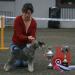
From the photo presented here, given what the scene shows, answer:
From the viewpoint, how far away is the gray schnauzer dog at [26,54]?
9379mm

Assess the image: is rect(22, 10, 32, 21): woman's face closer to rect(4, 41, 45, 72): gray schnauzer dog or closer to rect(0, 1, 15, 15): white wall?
rect(4, 41, 45, 72): gray schnauzer dog

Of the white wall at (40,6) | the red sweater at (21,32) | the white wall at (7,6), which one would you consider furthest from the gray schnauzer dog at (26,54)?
the white wall at (40,6)

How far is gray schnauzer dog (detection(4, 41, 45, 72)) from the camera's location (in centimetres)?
938

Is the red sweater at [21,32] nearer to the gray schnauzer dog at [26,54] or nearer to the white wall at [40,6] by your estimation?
the gray schnauzer dog at [26,54]

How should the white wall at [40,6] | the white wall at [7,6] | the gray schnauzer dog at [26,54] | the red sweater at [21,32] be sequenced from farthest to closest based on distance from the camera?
the white wall at [40,6]
the white wall at [7,6]
the red sweater at [21,32]
the gray schnauzer dog at [26,54]

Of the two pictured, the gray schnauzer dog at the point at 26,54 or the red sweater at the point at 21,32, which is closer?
the gray schnauzer dog at the point at 26,54

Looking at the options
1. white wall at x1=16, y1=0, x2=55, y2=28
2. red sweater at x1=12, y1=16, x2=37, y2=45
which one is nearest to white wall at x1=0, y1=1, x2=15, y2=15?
white wall at x1=16, y1=0, x2=55, y2=28

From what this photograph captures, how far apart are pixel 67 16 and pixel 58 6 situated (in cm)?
80

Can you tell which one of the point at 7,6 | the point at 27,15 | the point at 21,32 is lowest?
the point at 21,32

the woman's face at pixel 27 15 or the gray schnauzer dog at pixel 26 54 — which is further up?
the woman's face at pixel 27 15

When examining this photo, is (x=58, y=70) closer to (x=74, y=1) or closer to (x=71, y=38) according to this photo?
(x=71, y=38)

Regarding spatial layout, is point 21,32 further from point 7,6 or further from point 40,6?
point 40,6

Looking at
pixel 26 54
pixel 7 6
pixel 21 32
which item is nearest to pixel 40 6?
pixel 7 6

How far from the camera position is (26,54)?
9.44m
